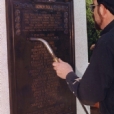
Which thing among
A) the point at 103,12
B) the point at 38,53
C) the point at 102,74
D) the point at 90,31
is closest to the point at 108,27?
the point at 103,12

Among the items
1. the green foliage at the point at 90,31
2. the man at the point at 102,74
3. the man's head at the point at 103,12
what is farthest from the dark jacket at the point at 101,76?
the green foliage at the point at 90,31

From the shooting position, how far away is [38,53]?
8.70ft

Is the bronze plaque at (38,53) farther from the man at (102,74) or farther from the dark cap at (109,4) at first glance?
the dark cap at (109,4)

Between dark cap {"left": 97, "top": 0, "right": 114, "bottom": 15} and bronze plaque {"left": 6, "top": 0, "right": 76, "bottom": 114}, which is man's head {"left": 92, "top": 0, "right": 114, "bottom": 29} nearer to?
dark cap {"left": 97, "top": 0, "right": 114, "bottom": 15}

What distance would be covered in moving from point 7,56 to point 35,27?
37cm

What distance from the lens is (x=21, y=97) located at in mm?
2543

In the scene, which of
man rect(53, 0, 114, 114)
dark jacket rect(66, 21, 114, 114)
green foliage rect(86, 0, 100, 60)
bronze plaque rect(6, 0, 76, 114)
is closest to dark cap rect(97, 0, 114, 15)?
man rect(53, 0, 114, 114)

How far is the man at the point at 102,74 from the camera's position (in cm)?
190

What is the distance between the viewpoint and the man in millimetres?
1902

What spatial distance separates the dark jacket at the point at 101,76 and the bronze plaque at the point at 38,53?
693 mm

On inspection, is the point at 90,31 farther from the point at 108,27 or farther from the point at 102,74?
the point at 102,74

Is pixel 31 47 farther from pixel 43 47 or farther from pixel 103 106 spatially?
pixel 103 106

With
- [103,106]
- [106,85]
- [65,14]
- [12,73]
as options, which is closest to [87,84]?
[106,85]

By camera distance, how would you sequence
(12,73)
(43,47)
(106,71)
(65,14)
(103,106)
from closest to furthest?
(106,71) < (103,106) < (12,73) < (43,47) < (65,14)
